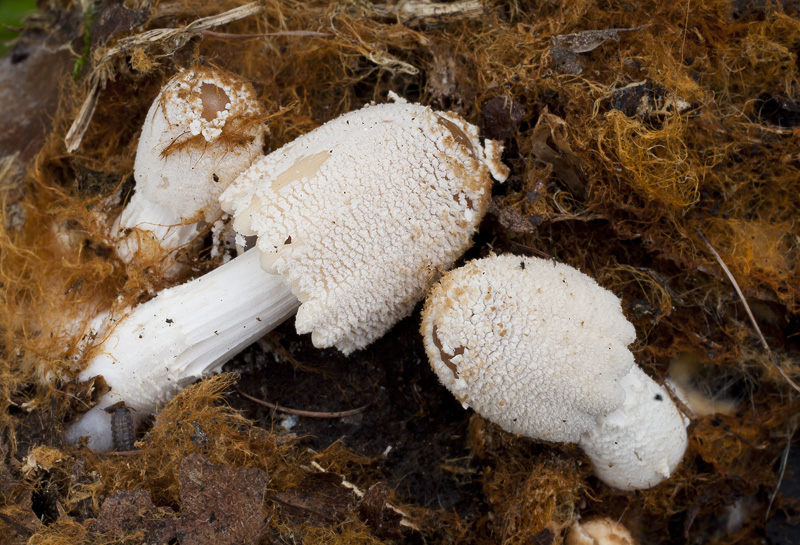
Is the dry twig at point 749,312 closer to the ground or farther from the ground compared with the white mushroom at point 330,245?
closer to the ground

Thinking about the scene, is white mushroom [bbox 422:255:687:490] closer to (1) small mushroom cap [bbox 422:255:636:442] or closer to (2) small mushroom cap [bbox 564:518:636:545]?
(1) small mushroom cap [bbox 422:255:636:442]

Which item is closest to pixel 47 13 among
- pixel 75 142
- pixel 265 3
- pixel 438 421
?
pixel 75 142

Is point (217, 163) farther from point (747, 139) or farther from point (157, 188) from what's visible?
point (747, 139)

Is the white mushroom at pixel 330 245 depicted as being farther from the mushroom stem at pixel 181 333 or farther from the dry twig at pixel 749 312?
the dry twig at pixel 749 312

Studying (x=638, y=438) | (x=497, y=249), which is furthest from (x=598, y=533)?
(x=497, y=249)

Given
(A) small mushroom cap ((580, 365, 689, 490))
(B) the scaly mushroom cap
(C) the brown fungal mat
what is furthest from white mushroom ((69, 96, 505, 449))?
(A) small mushroom cap ((580, 365, 689, 490))

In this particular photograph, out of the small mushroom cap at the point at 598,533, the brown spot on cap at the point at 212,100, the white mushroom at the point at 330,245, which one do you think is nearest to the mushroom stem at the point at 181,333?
the white mushroom at the point at 330,245

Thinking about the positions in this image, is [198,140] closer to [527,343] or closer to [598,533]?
[527,343]
